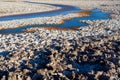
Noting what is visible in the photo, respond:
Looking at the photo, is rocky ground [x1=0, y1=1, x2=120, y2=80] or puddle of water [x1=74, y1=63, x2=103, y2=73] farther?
puddle of water [x1=74, y1=63, x2=103, y2=73]

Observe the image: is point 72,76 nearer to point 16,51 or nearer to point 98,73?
point 98,73

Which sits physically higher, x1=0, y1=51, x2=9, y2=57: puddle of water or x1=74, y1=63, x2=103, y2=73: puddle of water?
x1=74, y1=63, x2=103, y2=73: puddle of water

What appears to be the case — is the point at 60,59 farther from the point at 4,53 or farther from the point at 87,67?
the point at 4,53

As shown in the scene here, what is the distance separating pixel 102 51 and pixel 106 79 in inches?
171

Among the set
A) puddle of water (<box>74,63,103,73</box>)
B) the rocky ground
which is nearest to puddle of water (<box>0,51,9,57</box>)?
the rocky ground

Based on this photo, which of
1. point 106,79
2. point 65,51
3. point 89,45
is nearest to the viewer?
point 106,79

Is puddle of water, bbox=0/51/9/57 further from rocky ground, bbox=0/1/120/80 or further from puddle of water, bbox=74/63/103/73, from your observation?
puddle of water, bbox=74/63/103/73

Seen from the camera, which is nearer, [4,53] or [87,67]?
[87,67]

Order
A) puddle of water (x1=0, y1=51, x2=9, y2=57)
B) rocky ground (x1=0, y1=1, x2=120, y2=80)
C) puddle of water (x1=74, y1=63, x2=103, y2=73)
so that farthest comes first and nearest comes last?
puddle of water (x1=0, y1=51, x2=9, y2=57), puddle of water (x1=74, y1=63, x2=103, y2=73), rocky ground (x1=0, y1=1, x2=120, y2=80)

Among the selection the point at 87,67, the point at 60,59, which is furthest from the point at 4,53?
the point at 87,67

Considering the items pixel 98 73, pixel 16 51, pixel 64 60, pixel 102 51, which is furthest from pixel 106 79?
pixel 16 51

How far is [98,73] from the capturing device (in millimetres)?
13148

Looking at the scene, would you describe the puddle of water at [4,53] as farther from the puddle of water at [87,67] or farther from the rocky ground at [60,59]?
the puddle of water at [87,67]

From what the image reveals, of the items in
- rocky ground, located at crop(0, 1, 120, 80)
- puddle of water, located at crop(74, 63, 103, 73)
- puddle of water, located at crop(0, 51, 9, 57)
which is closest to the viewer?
rocky ground, located at crop(0, 1, 120, 80)
